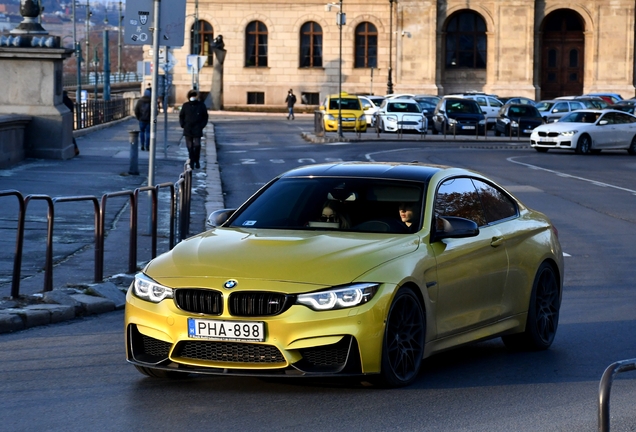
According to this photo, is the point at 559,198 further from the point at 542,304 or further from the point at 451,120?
the point at 451,120

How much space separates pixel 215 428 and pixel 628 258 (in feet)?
31.0

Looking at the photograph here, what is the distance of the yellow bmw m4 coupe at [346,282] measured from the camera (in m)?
6.69

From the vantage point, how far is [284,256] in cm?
700

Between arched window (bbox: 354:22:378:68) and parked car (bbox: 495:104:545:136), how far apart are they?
3021 cm

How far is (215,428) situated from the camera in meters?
6.13

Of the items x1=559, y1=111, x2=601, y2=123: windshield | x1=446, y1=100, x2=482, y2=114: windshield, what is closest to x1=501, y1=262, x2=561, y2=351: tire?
x1=559, y1=111, x2=601, y2=123: windshield

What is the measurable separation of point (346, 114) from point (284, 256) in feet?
149

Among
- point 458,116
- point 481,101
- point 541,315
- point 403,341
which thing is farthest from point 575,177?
point 481,101

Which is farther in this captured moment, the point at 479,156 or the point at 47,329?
the point at 479,156

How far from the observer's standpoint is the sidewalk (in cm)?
1014

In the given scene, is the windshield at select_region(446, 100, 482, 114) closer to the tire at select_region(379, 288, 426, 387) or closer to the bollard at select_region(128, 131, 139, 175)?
the bollard at select_region(128, 131, 139, 175)

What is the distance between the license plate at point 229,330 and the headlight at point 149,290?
0.28 meters

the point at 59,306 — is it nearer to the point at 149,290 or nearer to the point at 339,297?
the point at 149,290

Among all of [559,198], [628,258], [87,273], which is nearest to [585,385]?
[87,273]
